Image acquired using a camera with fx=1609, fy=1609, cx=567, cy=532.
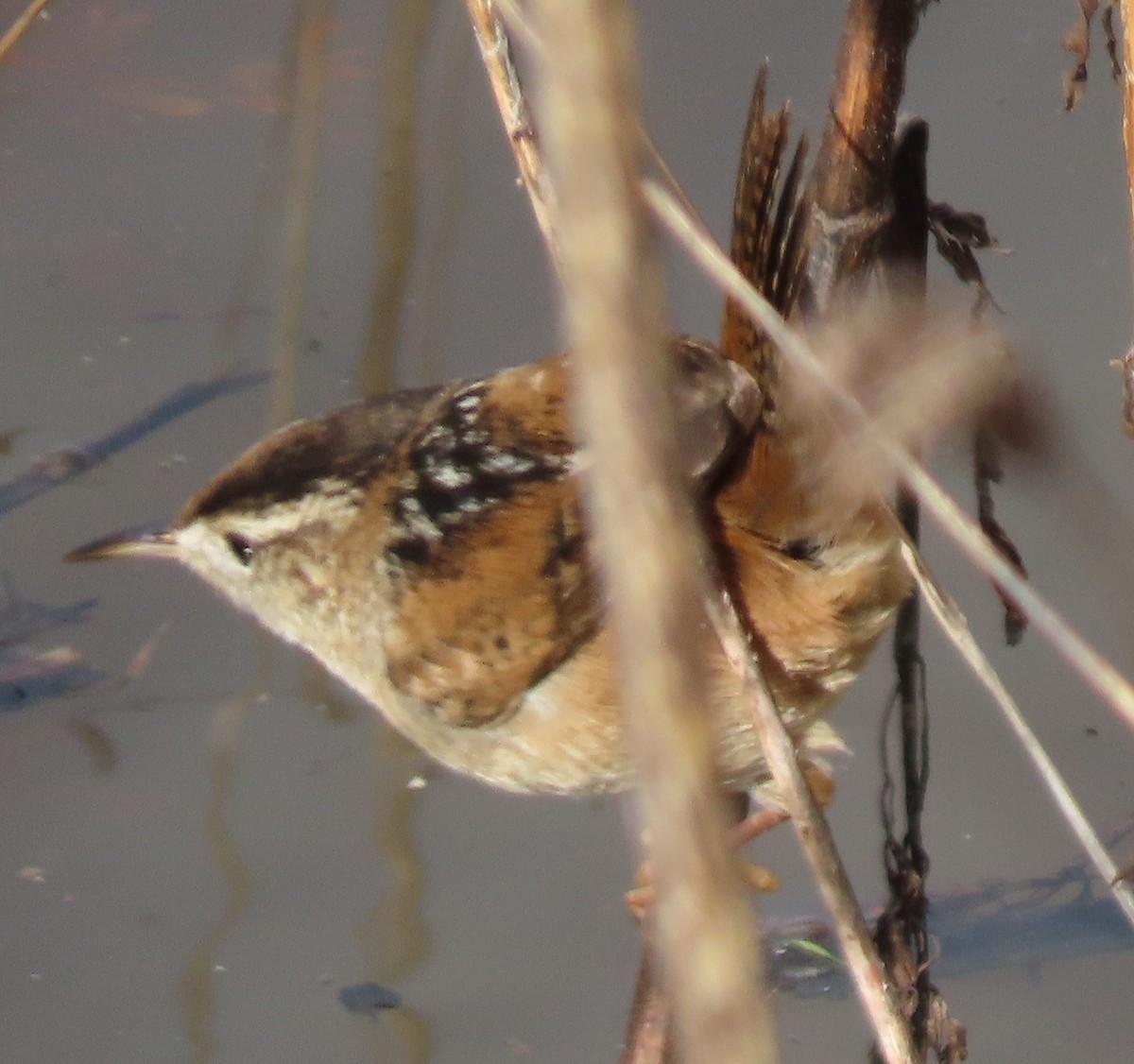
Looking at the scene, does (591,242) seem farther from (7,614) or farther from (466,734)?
(7,614)

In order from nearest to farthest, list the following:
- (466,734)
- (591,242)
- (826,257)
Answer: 1. (591,242)
2. (826,257)
3. (466,734)

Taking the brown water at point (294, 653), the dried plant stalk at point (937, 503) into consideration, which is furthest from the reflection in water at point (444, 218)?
the dried plant stalk at point (937, 503)

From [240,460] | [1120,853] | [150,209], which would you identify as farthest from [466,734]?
[150,209]

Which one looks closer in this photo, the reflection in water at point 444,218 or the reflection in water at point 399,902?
the reflection in water at point 399,902

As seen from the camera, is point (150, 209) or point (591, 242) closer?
point (591, 242)

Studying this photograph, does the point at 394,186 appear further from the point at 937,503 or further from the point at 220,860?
the point at 937,503

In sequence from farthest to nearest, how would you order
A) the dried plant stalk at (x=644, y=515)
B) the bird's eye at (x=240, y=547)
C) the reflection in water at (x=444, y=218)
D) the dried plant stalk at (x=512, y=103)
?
1. the reflection in water at (x=444, y=218)
2. the bird's eye at (x=240, y=547)
3. the dried plant stalk at (x=512, y=103)
4. the dried plant stalk at (x=644, y=515)

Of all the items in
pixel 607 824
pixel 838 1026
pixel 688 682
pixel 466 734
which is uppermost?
pixel 688 682

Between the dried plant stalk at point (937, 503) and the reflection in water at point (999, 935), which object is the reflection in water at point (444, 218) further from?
the dried plant stalk at point (937, 503)
